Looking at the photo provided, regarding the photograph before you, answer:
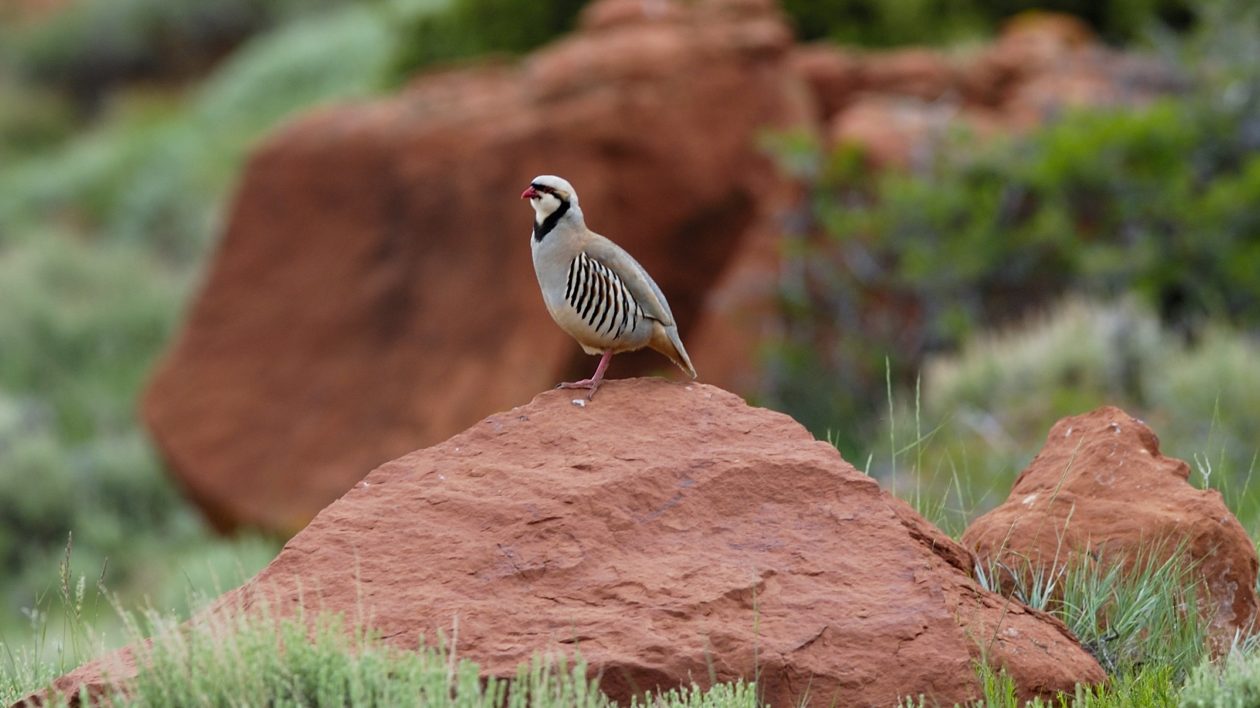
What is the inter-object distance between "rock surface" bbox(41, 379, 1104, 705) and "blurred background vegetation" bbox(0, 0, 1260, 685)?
1129 mm

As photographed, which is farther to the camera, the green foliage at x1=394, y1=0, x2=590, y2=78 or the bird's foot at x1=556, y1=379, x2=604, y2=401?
the green foliage at x1=394, y1=0, x2=590, y2=78

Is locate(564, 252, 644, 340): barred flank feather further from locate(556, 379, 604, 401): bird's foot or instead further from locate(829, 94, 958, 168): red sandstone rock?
locate(829, 94, 958, 168): red sandstone rock

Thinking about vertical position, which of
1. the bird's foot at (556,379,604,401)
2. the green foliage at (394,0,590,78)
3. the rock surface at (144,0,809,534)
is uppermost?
the green foliage at (394,0,590,78)

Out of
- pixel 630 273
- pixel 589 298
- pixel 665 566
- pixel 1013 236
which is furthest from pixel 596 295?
pixel 1013 236

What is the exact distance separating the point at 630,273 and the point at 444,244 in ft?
29.1

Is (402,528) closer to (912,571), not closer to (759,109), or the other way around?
(912,571)

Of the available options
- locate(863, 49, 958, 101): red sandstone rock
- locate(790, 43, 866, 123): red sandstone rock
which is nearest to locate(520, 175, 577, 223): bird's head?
locate(790, 43, 866, 123): red sandstone rock

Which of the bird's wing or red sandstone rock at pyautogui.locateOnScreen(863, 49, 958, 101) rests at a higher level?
the bird's wing

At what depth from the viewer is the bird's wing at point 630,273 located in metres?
5.93

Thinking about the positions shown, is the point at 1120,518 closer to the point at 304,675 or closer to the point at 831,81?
the point at 304,675

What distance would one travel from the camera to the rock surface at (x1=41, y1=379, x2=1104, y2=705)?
4809 millimetres

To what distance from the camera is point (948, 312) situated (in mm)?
14453

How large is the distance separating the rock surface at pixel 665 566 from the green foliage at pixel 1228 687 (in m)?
0.48

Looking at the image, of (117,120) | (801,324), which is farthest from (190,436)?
(117,120)
